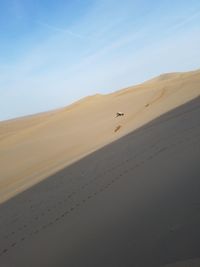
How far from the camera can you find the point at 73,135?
667 inches

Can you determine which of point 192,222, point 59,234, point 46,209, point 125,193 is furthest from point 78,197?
point 192,222

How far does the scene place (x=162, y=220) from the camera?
348 cm

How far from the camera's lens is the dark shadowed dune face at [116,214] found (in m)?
3.08

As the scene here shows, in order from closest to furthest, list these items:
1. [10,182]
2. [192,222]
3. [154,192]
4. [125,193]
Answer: [192,222] → [154,192] → [125,193] → [10,182]

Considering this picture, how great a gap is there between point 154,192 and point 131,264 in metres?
1.71

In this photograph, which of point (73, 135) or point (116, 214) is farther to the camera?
point (73, 135)

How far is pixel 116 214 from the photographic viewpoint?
4176 millimetres

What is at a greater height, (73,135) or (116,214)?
(73,135)

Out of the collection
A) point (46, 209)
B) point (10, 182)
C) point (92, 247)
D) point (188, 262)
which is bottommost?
point (188, 262)

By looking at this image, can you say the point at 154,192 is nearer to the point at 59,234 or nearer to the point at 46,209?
the point at 59,234

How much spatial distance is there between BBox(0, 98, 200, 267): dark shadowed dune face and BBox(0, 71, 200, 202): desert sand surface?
243 centimetres

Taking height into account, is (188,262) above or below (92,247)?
below

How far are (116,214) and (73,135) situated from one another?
42.4ft

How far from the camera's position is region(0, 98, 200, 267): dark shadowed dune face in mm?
3084
